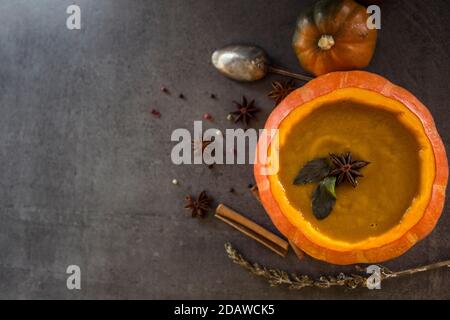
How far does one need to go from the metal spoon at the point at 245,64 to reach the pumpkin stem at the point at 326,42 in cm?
27

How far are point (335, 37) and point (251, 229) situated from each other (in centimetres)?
85

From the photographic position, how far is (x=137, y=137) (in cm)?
222

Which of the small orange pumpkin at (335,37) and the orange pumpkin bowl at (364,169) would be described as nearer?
the orange pumpkin bowl at (364,169)

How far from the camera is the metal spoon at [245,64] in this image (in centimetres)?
206

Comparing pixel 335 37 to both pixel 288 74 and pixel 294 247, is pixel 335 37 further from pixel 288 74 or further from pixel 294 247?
pixel 294 247

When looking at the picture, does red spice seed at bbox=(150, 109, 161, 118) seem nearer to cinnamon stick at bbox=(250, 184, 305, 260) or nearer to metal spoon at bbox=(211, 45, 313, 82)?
metal spoon at bbox=(211, 45, 313, 82)

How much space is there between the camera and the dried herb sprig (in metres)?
2.08

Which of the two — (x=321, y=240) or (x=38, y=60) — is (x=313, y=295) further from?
(x=38, y=60)

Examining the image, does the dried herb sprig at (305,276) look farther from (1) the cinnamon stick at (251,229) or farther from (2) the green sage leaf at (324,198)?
(2) the green sage leaf at (324,198)

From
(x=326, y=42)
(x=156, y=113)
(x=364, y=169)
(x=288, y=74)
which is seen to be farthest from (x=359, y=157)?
(x=156, y=113)

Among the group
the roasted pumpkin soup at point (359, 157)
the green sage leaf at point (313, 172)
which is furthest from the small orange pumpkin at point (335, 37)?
the green sage leaf at point (313, 172)

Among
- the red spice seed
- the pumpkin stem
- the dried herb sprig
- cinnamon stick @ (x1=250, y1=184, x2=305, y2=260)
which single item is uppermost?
the pumpkin stem

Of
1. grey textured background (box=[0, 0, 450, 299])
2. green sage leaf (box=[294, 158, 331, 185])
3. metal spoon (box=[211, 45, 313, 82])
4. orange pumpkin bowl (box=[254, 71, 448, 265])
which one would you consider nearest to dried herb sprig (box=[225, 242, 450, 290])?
grey textured background (box=[0, 0, 450, 299])

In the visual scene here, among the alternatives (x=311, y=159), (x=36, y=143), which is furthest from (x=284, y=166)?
(x=36, y=143)
